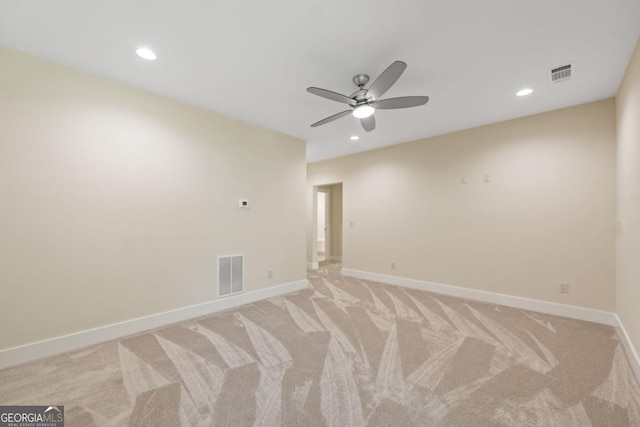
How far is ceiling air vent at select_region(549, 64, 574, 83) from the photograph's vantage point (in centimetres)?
237

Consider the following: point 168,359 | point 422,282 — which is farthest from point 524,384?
point 168,359

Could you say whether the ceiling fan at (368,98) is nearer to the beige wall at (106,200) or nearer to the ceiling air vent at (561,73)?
the ceiling air vent at (561,73)

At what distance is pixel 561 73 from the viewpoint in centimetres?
244

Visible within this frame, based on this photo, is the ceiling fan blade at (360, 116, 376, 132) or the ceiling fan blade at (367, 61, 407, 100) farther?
the ceiling fan blade at (360, 116, 376, 132)

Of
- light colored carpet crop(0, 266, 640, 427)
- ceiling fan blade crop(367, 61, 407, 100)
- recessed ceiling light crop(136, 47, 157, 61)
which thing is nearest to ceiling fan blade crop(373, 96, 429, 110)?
ceiling fan blade crop(367, 61, 407, 100)

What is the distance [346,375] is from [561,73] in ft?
11.2

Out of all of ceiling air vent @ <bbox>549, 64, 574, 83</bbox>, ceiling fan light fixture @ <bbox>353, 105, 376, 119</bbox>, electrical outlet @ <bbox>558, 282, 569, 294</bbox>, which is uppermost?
ceiling air vent @ <bbox>549, 64, 574, 83</bbox>

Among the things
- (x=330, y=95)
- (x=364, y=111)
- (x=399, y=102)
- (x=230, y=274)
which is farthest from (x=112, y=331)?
(x=399, y=102)

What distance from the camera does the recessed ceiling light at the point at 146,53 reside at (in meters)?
2.14

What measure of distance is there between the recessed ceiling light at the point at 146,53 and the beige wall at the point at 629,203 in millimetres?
4022

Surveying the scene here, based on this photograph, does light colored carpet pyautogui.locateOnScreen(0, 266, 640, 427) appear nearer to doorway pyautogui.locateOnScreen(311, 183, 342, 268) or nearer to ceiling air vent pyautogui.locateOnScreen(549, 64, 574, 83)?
ceiling air vent pyautogui.locateOnScreen(549, 64, 574, 83)

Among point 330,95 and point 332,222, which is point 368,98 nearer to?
point 330,95

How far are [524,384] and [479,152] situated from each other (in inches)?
123

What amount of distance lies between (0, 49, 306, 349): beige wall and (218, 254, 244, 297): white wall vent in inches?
4.4
